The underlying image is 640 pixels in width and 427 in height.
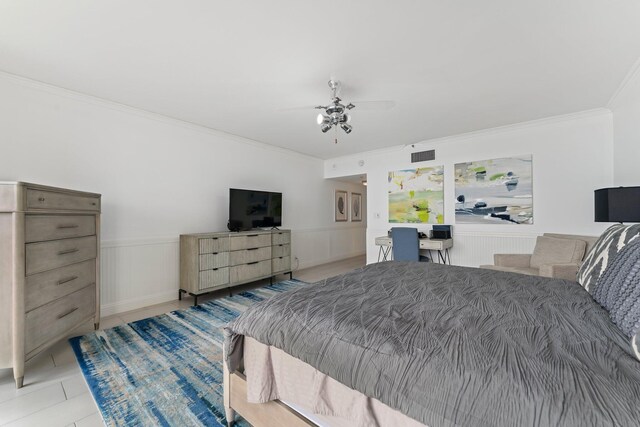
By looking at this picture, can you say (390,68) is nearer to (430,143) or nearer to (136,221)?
(430,143)

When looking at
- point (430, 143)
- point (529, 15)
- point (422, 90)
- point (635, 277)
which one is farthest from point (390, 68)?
point (430, 143)

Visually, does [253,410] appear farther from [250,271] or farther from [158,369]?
[250,271]

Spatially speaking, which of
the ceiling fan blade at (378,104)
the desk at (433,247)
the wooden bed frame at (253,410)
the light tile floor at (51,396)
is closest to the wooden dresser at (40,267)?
the light tile floor at (51,396)

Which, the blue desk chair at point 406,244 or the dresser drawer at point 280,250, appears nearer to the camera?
A: the blue desk chair at point 406,244

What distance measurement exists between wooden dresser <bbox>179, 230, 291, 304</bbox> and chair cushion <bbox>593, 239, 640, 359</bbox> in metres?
3.68

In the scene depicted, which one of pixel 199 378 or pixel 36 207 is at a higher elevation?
pixel 36 207

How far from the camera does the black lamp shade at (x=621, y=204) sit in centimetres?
220

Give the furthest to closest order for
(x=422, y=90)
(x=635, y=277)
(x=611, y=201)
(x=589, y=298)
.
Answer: (x=422, y=90) < (x=611, y=201) < (x=589, y=298) < (x=635, y=277)

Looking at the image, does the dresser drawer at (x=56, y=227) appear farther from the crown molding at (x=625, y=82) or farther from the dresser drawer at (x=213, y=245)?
the crown molding at (x=625, y=82)

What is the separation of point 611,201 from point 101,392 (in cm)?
423

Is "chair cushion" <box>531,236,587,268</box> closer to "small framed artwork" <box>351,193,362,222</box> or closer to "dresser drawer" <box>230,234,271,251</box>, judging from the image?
"dresser drawer" <box>230,234,271,251</box>

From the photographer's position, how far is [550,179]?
3.77 metres

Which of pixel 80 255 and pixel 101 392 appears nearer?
pixel 101 392

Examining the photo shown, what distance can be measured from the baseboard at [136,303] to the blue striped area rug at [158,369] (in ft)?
1.63
